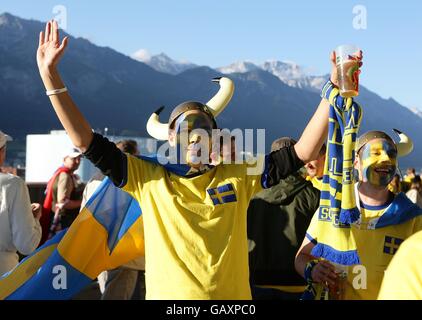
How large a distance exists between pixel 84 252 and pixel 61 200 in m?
3.89

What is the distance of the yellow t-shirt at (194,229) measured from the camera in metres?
2.80

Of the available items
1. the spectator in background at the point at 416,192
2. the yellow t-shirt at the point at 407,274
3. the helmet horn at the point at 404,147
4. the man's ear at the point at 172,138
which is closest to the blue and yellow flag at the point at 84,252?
the man's ear at the point at 172,138

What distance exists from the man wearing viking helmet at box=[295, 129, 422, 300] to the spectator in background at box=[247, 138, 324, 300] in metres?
0.67

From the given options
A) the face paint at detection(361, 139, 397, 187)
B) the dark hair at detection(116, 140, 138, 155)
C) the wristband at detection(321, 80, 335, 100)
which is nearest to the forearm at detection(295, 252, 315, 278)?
the face paint at detection(361, 139, 397, 187)

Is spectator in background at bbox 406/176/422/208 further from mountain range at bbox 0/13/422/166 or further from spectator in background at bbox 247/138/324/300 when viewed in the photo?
mountain range at bbox 0/13/422/166

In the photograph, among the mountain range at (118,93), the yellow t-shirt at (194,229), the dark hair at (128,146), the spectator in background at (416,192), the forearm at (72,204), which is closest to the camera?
the yellow t-shirt at (194,229)

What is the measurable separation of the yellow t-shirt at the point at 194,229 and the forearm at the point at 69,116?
0.30 metres

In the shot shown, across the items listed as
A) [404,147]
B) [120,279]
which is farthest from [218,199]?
[120,279]

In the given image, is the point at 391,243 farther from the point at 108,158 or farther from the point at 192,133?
the point at 108,158

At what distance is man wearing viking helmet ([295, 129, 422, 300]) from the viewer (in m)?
3.39

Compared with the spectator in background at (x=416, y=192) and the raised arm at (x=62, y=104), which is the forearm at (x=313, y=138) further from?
the spectator in background at (x=416, y=192)

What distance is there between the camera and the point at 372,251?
342cm

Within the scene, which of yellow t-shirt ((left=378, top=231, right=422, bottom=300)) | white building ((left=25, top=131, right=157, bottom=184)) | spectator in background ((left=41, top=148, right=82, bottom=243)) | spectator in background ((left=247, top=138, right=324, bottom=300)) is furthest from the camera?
white building ((left=25, top=131, right=157, bottom=184))
